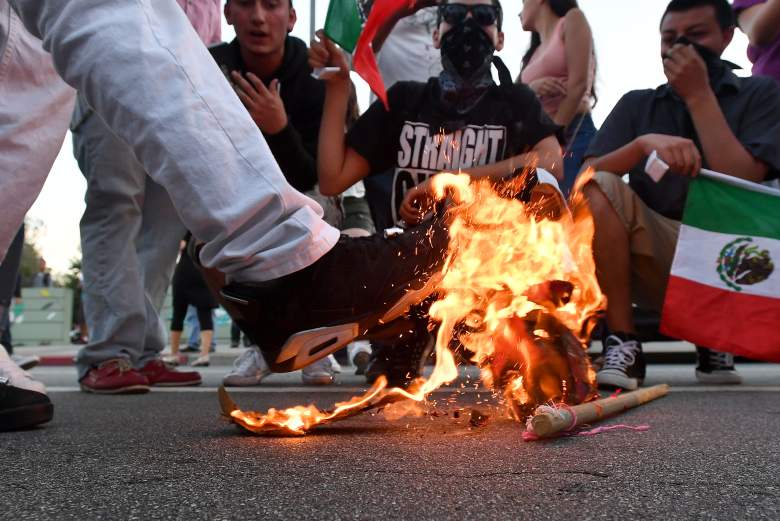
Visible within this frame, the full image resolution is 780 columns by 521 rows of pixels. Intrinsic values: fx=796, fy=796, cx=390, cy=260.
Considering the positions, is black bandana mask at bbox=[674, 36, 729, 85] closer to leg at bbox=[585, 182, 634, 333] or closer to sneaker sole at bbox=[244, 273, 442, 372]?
leg at bbox=[585, 182, 634, 333]

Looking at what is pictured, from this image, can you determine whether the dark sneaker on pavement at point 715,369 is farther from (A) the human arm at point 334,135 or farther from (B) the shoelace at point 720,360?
(A) the human arm at point 334,135

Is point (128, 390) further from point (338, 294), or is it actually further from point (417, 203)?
point (338, 294)

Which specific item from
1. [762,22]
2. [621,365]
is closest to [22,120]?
[621,365]

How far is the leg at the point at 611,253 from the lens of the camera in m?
3.39

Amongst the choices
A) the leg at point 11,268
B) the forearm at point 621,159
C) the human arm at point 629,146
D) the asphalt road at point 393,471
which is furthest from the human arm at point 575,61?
the leg at point 11,268

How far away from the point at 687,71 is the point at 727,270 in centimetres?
86

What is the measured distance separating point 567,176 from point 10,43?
279cm

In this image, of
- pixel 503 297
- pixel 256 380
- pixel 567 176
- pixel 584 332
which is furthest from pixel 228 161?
pixel 567 176

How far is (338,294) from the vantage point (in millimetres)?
1533

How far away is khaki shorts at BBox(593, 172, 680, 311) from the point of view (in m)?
3.45

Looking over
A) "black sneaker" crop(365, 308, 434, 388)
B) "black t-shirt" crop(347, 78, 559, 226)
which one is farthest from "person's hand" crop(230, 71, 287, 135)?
"black sneaker" crop(365, 308, 434, 388)

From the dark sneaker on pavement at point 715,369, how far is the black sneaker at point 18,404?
2764 mm

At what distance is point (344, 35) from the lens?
3.08m

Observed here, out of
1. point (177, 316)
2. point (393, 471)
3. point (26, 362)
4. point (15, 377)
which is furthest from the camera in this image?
point (177, 316)
